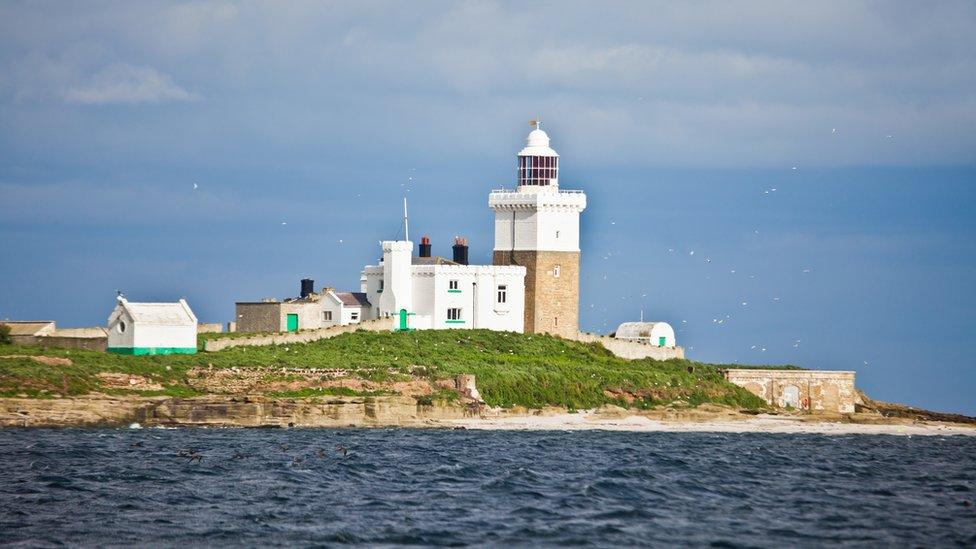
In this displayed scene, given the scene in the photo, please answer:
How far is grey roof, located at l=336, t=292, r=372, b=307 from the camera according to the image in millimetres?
62031

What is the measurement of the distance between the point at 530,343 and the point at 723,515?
29188 mm

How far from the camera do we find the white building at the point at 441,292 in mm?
61500

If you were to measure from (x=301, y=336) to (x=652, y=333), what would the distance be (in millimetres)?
17064

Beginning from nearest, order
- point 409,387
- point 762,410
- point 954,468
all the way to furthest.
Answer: point 954,468 < point 409,387 < point 762,410

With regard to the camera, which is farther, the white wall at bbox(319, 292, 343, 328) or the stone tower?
the stone tower

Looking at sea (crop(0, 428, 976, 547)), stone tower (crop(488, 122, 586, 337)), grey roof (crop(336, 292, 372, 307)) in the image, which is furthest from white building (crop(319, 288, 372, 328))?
sea (crop(0, 428, 976, 547))

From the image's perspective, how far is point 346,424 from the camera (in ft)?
163

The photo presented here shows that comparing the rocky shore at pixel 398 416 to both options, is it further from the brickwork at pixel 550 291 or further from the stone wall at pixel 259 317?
the stone wall at pixel 259 317

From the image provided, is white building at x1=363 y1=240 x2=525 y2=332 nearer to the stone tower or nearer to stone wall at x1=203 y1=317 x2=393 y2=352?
the stone tower

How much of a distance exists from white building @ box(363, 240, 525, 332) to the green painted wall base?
1152cm

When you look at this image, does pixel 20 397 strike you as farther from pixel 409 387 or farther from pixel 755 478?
pixel 755 478

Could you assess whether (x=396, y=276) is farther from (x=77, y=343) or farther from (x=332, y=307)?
(x=77, y=343)

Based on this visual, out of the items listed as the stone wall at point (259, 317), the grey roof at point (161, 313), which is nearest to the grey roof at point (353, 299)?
the stone wall at point (259, 317)

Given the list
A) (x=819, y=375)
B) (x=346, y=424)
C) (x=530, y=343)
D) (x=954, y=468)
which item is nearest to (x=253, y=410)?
(x=346, y=424)
